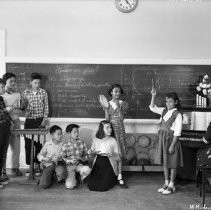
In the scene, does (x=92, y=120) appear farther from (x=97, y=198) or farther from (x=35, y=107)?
(x=97, y=198)

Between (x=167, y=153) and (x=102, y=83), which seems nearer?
(x=167, y=153)

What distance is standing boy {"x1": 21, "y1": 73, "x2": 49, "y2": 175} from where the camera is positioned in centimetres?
457

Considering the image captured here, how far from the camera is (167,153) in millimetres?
3863

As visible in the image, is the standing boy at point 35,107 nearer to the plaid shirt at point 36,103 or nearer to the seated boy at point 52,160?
the plaid shirt at point 36,103

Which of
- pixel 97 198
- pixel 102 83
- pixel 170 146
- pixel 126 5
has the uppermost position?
pixel 126 5

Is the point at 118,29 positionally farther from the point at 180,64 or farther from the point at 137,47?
the point at 180,64

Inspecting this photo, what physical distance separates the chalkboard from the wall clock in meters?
0.81

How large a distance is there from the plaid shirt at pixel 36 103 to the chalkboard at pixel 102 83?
0.18 m

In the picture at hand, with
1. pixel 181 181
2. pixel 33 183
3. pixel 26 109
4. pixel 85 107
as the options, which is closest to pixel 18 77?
pixel 26 109

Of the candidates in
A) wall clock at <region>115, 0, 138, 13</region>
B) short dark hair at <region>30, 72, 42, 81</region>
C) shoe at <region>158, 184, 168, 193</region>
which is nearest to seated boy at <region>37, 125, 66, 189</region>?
short dark hair at <region>30, 72, 42, 81</region>

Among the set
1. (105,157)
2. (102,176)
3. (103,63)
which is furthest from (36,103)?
(102,176)

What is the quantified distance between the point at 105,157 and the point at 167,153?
808 mm

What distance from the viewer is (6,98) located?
424 centimetres

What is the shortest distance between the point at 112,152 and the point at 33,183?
1053mm
